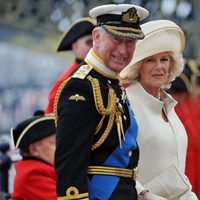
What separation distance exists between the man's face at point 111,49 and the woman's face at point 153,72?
2.56 ft

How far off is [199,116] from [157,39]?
162 centimetres

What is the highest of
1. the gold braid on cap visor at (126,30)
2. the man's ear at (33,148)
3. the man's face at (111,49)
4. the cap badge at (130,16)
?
the cap badge at (130,16)

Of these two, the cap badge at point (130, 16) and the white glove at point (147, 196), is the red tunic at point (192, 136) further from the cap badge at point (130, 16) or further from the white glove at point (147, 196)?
the cap badge at point (130, 16)

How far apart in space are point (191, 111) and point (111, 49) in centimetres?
232

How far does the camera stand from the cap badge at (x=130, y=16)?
4.18 meters

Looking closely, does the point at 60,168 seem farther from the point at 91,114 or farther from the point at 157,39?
the point at 157,39

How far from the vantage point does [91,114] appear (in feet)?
12.9

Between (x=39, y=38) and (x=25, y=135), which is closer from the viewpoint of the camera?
(x=25, y=135)

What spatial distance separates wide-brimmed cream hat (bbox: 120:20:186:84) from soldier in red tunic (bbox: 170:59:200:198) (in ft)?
3.86

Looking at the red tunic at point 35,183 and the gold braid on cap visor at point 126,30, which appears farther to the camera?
the red tunic at point 35,183

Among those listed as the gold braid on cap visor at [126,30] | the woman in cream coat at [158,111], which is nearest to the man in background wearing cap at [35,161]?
the woman in cream coat at [158,111]

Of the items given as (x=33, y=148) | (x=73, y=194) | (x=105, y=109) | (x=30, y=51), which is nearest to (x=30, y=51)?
(x=30, y=51)

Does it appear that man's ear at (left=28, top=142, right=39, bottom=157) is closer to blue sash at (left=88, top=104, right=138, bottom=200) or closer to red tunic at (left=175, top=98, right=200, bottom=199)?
red tunic at (left=175, top=98, right=200, bottom=199)

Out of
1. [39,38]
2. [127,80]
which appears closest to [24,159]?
[127,80]
